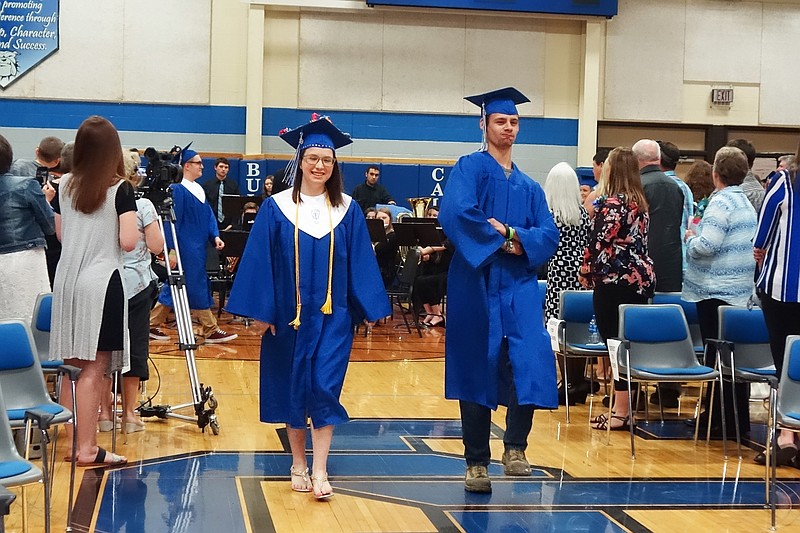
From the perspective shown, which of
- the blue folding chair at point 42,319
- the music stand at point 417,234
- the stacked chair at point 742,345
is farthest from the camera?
the music stand at point 417,234

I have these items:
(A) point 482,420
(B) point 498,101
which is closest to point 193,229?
(B) point 498,101

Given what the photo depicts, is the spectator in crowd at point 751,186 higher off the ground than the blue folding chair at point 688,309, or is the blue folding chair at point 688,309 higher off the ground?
the spectator in crowd at point 751,186

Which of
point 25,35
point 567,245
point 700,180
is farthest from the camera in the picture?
point 25,35

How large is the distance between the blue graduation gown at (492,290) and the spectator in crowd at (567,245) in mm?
2175

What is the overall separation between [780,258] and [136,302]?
3.61 metres

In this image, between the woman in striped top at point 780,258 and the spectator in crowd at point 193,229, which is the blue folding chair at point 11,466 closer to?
the woman in striped top at point 780,258

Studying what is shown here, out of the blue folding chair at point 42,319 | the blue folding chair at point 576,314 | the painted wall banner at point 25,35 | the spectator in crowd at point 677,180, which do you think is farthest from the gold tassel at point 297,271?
the painted wall banner at point 25,35

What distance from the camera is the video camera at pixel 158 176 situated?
6.16 metres

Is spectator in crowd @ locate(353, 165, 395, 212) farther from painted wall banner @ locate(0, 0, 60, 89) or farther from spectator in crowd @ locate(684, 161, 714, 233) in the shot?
spectator in crowd @ locate(684, 161, 714, 233)

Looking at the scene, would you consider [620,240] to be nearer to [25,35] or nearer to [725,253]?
[725,253]

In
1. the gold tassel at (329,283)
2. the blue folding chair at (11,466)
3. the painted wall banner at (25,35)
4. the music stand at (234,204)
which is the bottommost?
the blue folding chair at (11,466)

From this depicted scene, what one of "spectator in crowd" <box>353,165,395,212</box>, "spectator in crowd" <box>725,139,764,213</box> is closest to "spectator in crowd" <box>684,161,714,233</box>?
"spectator in crowd" <box>725,139,764,213</box>

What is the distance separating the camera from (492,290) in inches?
198

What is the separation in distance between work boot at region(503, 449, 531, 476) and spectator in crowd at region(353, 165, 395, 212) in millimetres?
10208
